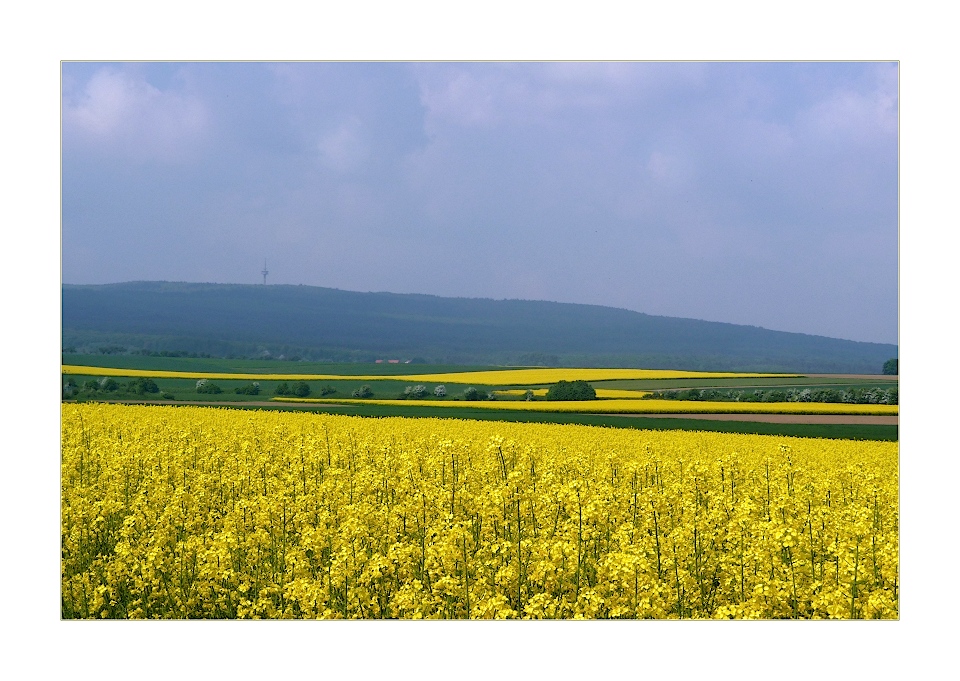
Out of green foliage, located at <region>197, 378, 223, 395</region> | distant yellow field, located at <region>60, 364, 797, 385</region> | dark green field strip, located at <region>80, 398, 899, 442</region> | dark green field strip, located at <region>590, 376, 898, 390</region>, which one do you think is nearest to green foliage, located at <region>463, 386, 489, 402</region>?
distant yellow field, located at <region>60, 364, 797, 385</region>

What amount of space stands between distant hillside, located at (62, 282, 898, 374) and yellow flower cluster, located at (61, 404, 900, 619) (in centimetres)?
391

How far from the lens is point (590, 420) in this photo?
1942 cm

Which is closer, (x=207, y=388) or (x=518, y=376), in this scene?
(x=207, y=388)

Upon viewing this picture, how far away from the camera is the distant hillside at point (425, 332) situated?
16.3 meters

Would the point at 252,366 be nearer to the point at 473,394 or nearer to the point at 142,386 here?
the point at 142,386

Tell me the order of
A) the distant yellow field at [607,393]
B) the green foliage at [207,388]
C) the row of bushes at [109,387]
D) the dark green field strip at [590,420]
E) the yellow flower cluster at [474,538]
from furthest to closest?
1. the distant yellow field at [607,393]
2. the green foliage at [207,388]
3. the dark green field strip at [590,420]
4. the row of bushes at [109,387]
5. the yellow flower cluster at [474,538]

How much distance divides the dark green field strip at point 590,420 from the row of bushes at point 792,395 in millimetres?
672

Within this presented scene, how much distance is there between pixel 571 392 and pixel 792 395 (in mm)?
6559

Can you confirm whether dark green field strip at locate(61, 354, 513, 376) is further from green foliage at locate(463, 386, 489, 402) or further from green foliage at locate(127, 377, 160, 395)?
green foliage at locate(463, 386, 489, 402)

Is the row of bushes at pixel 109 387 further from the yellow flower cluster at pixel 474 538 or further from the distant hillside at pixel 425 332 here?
the yellow flower cluster at pixel 474 538

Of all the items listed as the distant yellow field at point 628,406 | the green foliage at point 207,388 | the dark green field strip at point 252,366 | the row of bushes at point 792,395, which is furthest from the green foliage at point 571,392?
the green foliage at point 207,388

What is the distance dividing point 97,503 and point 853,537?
7379 millimetres

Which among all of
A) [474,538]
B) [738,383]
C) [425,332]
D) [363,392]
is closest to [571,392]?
[738,383]

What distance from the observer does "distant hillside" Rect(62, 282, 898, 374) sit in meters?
16.3
